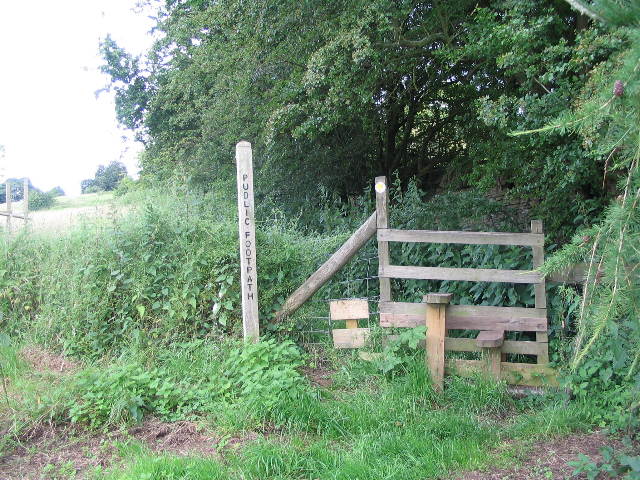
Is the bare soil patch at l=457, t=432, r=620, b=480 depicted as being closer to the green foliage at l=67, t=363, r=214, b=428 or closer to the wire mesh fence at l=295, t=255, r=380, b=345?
the wire mesh fence at l=295, t=255, r=380, b=345

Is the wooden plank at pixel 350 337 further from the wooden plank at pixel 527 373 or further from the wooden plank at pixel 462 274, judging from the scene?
the wooden plank at pixel 527 373

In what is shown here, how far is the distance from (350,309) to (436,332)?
920mm

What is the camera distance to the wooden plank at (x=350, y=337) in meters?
5.43

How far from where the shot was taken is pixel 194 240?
625 centimetres

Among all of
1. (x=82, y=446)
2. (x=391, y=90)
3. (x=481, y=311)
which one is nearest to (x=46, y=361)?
(x=82, y=446)

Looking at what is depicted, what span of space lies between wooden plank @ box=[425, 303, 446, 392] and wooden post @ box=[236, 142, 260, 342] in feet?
5.43

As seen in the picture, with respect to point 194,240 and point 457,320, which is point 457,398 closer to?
point 457,320

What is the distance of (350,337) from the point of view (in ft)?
18.0

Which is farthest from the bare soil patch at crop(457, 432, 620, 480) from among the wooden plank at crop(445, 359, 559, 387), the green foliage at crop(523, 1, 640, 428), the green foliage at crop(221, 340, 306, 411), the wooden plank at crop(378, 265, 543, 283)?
the green foliage at crop(221, 340, 306, 411)

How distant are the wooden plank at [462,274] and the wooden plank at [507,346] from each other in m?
0.56

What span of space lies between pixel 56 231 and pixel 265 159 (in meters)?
4.44

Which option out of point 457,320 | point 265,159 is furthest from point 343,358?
point 265,159

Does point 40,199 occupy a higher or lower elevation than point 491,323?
higher

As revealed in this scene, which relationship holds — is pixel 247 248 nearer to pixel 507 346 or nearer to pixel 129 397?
pixel 129 397
